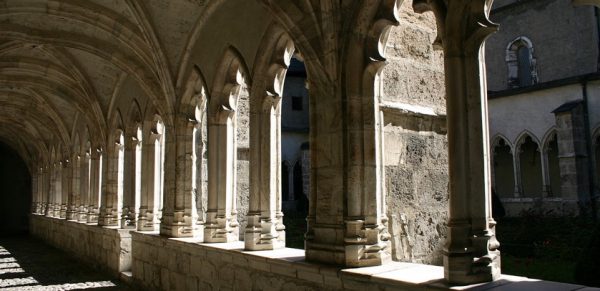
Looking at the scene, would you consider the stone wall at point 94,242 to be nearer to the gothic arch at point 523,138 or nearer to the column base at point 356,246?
the column base at point 356,246

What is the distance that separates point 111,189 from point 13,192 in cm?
1541

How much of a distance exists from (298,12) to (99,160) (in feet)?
29.9

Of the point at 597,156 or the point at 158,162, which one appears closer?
the point at 158,162

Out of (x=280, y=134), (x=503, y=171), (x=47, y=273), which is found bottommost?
(x=47, y=273)

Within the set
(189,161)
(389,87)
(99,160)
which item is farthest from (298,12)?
(99,160)

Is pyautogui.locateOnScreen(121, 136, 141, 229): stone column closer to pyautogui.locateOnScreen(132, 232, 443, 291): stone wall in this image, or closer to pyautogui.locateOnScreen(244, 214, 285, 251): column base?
pyautogui.locateOnScreen(132, 232, 443, 291): stone wall

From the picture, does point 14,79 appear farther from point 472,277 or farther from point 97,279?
point 472,277

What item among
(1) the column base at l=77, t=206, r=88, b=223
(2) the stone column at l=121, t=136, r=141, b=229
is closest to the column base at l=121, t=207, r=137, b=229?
(2) the stone column at l=121, t=136, r=141, b=229

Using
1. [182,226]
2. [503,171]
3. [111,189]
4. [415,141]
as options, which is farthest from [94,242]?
[503,171]

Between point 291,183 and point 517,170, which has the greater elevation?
point 517,170

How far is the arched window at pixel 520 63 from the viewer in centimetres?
1930

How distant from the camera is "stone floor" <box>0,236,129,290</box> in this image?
825 centimetres

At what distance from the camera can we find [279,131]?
532cm

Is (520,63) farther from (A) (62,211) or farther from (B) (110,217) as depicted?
(A) (62,211)
